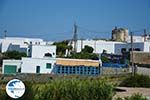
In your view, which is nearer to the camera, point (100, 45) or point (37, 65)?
point (37, 65)

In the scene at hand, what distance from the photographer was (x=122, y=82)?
34.1 meters

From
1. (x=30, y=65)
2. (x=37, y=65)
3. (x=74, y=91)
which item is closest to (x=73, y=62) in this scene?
(x=37, y=65)

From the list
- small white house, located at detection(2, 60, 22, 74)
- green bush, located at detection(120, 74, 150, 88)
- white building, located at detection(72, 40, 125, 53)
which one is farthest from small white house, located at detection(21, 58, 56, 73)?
white building, located at detection(72, 40, 125, 53)

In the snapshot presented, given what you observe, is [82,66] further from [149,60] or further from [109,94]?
[109,94]

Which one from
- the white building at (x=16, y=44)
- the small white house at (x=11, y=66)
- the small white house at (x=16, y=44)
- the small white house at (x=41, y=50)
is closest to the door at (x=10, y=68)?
the small white house at (x=11, y=66)

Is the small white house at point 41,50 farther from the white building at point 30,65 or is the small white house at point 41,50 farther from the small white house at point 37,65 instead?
the small white house at point 37,65

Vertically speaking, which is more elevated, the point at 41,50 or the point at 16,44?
the point at 16,44

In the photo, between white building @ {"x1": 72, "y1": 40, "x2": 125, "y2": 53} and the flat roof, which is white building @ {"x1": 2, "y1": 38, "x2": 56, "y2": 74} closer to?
the flat roof

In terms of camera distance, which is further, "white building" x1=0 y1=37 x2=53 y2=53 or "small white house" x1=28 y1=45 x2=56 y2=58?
"white building" x1=0 y1=37 x2=53 y2=53

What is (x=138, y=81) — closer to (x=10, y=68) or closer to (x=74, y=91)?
(x=74, y=91)

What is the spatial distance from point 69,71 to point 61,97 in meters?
35.6

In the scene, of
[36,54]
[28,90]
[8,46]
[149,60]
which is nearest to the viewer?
[28,90]

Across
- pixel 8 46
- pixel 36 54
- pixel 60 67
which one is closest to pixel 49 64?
pixel 60 67

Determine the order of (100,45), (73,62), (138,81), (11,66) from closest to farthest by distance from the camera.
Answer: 1. (138,81)
2. (73,62)
3. (11,66)
4. (100,45)
